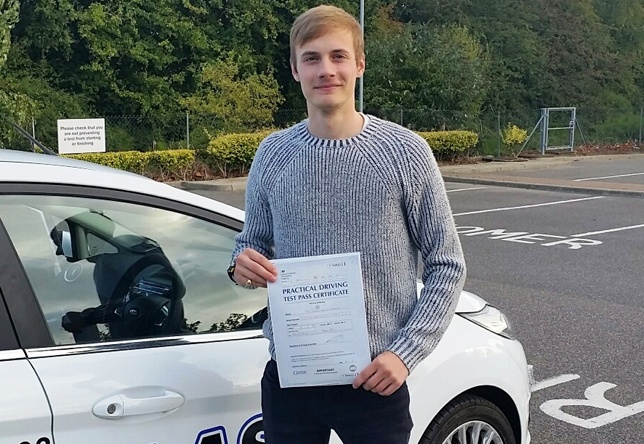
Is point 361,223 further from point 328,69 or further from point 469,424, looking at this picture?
point 469,424

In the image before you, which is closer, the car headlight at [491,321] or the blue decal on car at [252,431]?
the blue decal on car at [252,431]

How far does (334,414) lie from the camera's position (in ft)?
6.43

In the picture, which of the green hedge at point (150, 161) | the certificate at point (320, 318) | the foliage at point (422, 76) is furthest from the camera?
the foliage at point (422, 76)

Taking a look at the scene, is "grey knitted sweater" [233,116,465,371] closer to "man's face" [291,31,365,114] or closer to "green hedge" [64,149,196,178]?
"man's face" [291,31,365,114]

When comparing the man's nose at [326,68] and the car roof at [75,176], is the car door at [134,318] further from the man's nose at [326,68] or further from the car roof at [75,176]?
the man's nose at [326,68]

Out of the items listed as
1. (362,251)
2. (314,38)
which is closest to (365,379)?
(362,251)

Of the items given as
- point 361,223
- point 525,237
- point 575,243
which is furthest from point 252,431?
point 525,237

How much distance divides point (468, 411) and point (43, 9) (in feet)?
75.0

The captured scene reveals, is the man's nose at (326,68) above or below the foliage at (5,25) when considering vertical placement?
below

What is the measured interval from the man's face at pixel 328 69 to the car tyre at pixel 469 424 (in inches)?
49.0

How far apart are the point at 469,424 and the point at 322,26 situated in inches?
61.3

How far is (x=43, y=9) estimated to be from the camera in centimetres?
2264

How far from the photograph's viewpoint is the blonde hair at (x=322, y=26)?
1876 millimetres

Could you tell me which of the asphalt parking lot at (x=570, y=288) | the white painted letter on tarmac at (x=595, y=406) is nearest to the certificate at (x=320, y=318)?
the asphalt parking lot at (x=570, y=288)
